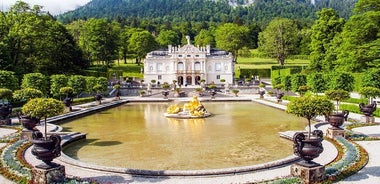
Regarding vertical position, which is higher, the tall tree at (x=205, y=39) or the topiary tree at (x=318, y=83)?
the tall tree at (x=205, y=39)

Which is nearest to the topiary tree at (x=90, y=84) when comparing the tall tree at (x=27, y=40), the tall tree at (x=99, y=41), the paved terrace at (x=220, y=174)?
the tall tree at (x=27, y=40)

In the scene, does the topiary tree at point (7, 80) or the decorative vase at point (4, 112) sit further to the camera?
the topiary tree at point (7, 80)

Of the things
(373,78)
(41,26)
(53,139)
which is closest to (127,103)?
(41,26)

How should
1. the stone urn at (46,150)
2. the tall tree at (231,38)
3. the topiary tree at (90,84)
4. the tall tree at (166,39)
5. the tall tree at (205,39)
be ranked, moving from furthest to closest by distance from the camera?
the tall tree at (205,39), the tall tree at (166,39), the tall tree at (231,38), the topiary tree at (90,84), the stone urn at (46,150)

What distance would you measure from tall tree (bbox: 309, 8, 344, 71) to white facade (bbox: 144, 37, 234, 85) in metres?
17.3

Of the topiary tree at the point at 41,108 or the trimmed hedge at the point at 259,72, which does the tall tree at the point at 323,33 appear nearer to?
the trimmed hedge at the point at 259,72

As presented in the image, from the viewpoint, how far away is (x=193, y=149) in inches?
597

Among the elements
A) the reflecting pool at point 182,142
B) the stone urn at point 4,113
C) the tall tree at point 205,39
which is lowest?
the reflecting pool at point 182,142

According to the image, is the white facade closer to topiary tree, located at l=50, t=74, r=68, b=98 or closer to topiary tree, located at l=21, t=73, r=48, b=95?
topiary tree, located at l=50, t=74, r=68, b=98

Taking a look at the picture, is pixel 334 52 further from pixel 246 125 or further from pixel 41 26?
pixel 41 26

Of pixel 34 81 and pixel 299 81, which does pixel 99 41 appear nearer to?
pixel 34 81

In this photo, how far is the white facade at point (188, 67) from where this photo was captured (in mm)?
67625

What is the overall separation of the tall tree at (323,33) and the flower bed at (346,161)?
1558 inches

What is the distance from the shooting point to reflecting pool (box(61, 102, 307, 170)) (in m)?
13.3
